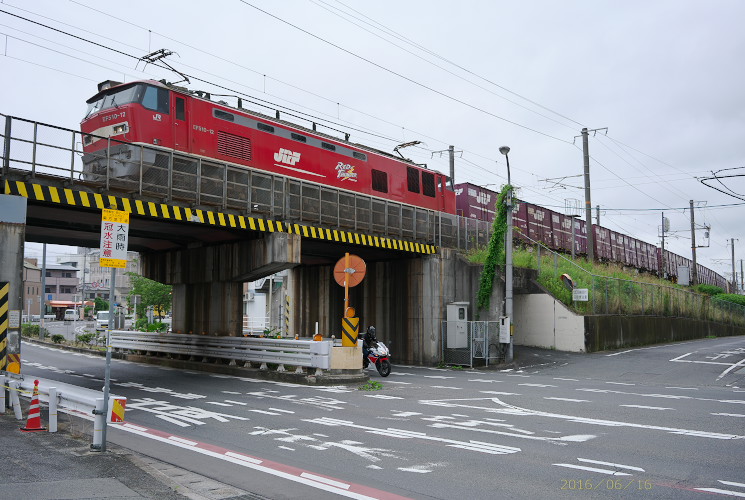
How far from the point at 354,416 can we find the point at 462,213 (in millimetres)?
22955

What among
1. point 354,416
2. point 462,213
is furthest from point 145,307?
point 354,416

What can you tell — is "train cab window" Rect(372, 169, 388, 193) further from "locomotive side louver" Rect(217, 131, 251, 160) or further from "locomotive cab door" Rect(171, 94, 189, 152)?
"locomotive cab door" Rect(171, 94, 189, 152)

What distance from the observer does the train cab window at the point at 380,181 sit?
25312 millimetres

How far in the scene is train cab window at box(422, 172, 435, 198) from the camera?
28.3m

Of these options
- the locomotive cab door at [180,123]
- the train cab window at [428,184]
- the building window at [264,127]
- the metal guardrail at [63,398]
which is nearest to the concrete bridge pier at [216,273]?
the locomotive cab door at [180,123]

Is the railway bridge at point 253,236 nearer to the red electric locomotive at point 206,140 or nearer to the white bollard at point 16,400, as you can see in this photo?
the red electric locomotive at point 206,140

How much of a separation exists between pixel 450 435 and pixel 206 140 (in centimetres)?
1282

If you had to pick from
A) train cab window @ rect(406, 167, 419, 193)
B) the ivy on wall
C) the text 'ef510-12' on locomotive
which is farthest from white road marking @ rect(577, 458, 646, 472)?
train cab window @ rect(406, 167, 419, 193)

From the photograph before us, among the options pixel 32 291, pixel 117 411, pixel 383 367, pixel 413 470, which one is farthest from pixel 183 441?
pixel 32 291

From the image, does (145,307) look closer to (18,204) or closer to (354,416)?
(18,204)

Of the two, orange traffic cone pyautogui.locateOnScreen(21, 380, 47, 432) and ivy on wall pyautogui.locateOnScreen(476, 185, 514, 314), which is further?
ivy on wall pyautogui.locateOnScreen(476, 185, 514, 314)

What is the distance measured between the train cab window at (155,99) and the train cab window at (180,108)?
38cm

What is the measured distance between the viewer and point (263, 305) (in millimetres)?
58156

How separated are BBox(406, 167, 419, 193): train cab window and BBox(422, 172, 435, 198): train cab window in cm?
61
